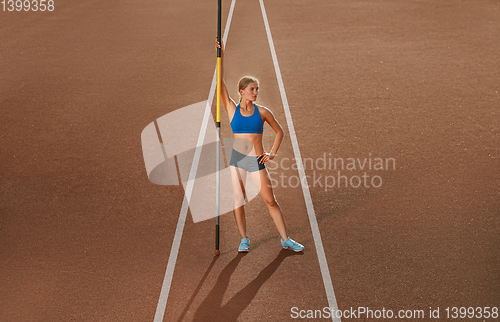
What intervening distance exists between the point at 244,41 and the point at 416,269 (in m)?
11.0

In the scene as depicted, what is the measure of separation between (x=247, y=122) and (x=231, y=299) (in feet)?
6.57

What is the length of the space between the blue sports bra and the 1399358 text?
729 inches

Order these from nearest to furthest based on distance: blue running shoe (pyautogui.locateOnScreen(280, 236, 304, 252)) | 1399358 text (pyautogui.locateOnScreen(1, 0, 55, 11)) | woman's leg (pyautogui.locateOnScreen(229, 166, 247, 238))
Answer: woman's leg (pyautogui.locateOnScreen(229, 166, 247, 238)) → blue running shoe (pyautogui.locateOnScreen(280, 236, 304, 252)) → 1399358 text (pyautogui.locateOnScreen(1, 0, 55, 11))

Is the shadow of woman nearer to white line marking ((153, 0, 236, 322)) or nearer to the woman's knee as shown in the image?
white line marking ((153, 0, 236, 322))

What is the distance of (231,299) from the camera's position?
5.24 m

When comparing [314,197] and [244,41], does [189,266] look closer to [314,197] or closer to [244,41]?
[314,197]

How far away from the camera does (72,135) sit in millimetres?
9328

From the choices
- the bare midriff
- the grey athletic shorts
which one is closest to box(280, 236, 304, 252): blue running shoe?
the grey athletic shorts

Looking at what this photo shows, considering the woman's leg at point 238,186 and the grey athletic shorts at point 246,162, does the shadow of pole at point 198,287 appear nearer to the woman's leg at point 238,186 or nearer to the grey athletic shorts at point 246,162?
the woman's leg at point 238,186

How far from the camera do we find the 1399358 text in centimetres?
2125

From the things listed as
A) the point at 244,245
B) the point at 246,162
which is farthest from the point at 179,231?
the point at 246,162

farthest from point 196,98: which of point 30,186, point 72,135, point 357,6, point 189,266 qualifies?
point 357,6

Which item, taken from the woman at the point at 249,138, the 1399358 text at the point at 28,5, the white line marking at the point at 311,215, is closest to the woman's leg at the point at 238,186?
the woman at the point at 249,138

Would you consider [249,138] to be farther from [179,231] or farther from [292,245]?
[179,231]
